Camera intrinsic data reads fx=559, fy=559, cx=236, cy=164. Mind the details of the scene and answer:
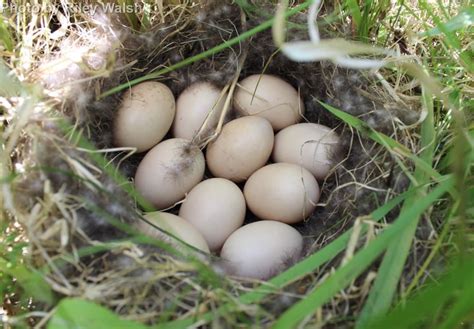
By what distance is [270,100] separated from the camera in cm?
126

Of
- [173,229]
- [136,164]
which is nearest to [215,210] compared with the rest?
[173,229]

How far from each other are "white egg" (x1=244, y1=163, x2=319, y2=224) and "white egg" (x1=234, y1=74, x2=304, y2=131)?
140mm

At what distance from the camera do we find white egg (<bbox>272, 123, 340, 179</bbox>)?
3.92 ft

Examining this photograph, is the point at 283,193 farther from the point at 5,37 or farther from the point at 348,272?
the point at 5,37

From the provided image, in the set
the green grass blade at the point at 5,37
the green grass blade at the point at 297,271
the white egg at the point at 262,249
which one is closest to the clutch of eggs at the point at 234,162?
the white egg at the point at 262,249

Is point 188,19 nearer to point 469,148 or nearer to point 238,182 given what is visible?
point 238,182

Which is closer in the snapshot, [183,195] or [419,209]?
[419,209]

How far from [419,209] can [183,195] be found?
0.53 meters

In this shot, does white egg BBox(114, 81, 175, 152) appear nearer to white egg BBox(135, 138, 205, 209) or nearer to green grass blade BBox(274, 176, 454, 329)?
white egg BBox(135, 138, 205, 209)

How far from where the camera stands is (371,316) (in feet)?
2.59

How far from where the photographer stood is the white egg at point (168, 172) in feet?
3.81

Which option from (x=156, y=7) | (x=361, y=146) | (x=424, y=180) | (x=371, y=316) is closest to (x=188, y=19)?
(x=156, y=7)

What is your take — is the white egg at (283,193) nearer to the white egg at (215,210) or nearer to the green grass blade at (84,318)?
the white egg at (215,210)

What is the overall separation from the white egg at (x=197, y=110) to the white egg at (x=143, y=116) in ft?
0.14
